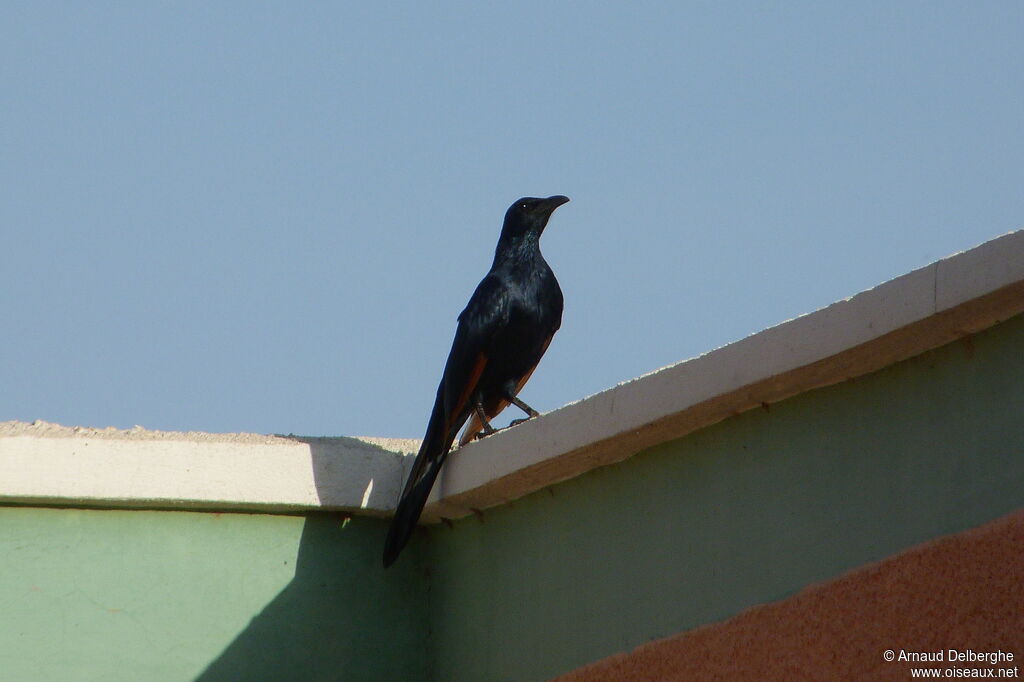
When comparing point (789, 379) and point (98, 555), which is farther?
point (98, 555)

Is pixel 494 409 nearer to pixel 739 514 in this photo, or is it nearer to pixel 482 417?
pixel 482 417

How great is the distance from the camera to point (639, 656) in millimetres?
3463

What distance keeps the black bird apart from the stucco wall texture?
6.03 ft

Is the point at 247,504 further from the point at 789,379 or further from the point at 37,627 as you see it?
the point at 789,379

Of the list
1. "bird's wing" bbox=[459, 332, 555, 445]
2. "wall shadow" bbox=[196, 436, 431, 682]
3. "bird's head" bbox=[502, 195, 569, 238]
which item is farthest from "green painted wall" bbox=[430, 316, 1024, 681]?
"bird's head" bbox=[502, 195, 569, 238]

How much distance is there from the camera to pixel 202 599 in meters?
4.21

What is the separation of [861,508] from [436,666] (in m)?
1.79

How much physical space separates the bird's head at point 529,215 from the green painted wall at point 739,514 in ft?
7.88

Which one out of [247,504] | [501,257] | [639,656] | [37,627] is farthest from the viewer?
[501,257]

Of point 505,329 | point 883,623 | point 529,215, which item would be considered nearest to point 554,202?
point 529,215

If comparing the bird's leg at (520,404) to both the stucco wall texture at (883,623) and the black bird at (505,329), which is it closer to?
the black bird at (505,329)

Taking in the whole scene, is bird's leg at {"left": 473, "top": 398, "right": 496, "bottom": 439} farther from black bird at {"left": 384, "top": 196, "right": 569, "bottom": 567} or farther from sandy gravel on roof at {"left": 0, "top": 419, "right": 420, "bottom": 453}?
sandy gravel on roof at {"left": 0, "top": 419, "right": 420, "bottom": 453}

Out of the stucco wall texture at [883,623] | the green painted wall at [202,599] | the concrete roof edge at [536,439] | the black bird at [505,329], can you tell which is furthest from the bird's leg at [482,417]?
the stucco wall texture at [883,623]

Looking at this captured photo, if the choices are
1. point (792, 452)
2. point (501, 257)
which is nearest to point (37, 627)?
point (792, 452)
